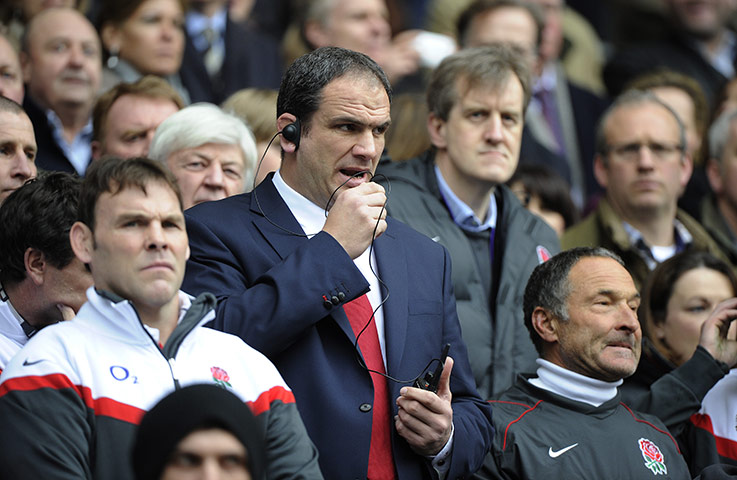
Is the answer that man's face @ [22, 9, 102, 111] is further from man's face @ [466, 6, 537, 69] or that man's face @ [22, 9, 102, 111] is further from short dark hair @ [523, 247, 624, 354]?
short dark hair @ [523, 247, 624, 354]

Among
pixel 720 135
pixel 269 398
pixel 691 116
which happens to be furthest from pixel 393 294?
pixel 691 116

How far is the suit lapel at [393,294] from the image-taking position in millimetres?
4199

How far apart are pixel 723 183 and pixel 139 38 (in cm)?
372

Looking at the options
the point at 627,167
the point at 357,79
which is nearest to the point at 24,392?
the point at 357,79

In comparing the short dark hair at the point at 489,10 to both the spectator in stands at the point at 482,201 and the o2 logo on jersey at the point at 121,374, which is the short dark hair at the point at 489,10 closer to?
the spectator in stands at the point at 482,201

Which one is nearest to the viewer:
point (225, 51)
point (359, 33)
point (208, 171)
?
point (208, 171)

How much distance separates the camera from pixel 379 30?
26.5 ft

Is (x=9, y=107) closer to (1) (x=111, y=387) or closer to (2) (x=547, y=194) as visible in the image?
(1) (x=111, y=387)

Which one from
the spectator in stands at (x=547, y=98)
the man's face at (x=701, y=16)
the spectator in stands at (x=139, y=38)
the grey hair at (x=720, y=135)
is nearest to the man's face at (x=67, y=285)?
the spectator in stands at (x=139, y=38)

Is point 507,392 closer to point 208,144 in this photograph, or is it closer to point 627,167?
point 208,144

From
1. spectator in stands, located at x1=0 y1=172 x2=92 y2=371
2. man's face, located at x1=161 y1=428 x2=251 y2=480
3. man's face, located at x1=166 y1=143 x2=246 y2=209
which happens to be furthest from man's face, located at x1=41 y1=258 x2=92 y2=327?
man's face, located at x1=161 y1=428 x2=251 y2=480

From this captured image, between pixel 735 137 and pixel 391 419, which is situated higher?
pixel 735 137

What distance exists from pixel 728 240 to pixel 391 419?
3.77 m

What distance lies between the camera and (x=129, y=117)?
235 inches
